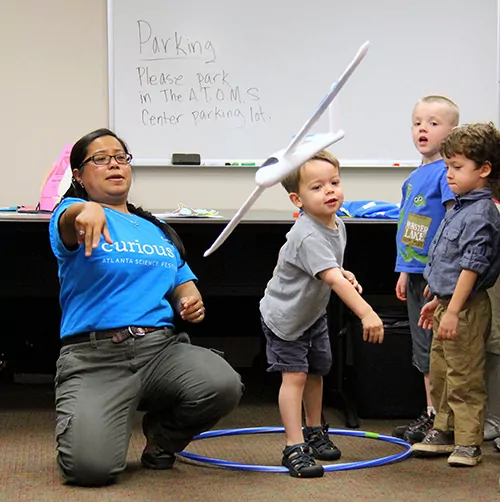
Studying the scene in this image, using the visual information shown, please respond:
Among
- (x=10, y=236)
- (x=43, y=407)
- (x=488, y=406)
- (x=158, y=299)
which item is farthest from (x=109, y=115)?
(x=488, y=406)

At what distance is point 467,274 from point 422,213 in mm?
438

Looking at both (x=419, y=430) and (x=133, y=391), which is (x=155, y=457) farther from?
(x=419, y=430)

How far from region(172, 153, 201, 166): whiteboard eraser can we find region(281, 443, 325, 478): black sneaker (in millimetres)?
2163

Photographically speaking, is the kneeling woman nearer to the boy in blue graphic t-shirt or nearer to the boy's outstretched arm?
the boy's outstretched arm

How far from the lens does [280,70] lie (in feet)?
14.3

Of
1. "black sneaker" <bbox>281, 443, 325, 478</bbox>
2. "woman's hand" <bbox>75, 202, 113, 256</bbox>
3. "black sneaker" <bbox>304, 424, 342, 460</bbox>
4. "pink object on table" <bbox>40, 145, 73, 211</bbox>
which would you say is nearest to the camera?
"woman's hand" <bbox>75, 202, 113, 256</bbox>

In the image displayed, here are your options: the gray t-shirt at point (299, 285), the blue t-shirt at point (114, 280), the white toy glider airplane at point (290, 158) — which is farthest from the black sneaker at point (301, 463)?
the white toy glider airplane at point (290, 158)

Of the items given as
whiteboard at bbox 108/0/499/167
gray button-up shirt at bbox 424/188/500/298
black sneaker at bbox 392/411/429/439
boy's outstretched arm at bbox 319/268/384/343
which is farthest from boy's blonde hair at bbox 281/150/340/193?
whiteboard at bbox 108/0/499/167

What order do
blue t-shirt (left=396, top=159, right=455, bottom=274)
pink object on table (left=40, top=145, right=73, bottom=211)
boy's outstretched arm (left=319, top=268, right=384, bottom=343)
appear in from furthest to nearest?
pink object on table (left=40, top=145, right=73, bottom=211) < blue t-shirt (left=396, top=159, right=455, bottom=274) < boy's outstretched arm (left=319, top=268, right=384, bottom=343)

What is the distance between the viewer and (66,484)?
2.29 meters

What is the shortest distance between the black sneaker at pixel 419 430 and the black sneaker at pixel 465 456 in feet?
1.16

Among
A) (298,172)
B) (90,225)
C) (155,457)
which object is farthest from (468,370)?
(90,225)

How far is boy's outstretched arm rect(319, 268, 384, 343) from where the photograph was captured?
226cm

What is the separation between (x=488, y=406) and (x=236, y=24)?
235 cm
